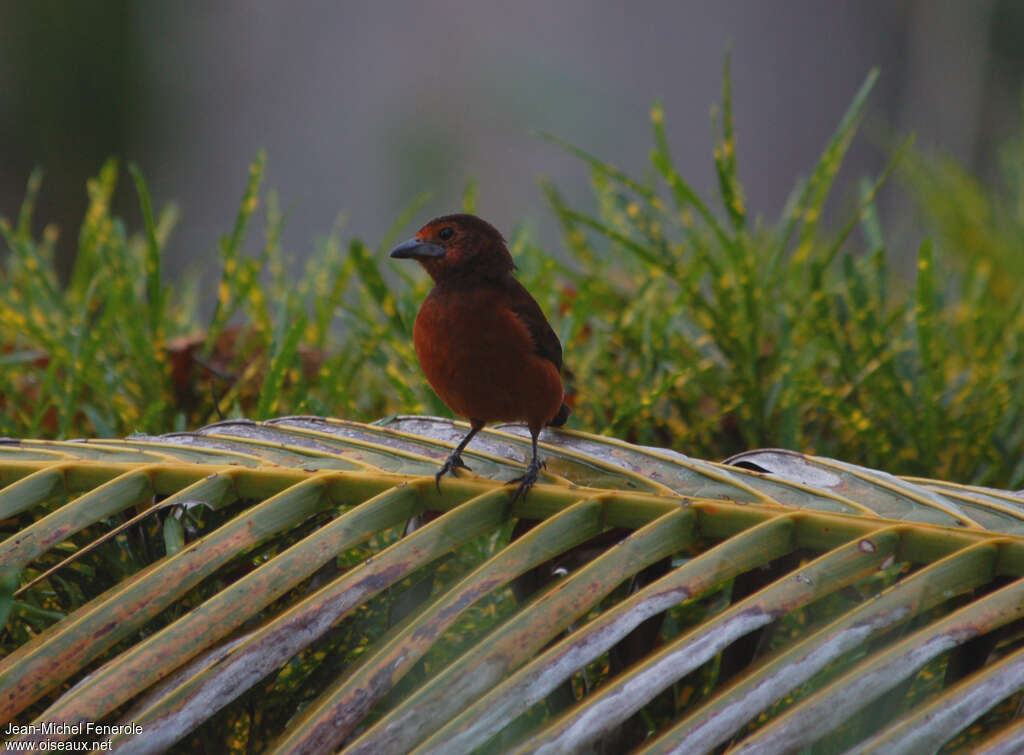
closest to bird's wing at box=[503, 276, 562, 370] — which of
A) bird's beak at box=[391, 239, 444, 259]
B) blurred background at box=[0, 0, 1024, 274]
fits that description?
bird's beak at box=[391, 239, 444, 259]

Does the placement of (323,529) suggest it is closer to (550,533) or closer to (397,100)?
(550,533)

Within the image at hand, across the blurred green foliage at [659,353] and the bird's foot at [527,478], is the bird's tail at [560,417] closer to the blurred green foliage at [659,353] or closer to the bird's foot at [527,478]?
the blurred green foliage at [659,353]

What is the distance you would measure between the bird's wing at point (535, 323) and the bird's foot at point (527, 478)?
1.00ft

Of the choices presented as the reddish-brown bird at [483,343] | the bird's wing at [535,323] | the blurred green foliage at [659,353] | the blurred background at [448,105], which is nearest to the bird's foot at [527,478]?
the reddish-brown bird at [483,343]

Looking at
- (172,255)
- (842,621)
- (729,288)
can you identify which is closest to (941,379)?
(729,288)

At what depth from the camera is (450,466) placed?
1.47 metres

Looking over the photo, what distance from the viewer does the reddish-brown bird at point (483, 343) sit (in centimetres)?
169

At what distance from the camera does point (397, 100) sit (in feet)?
26.2

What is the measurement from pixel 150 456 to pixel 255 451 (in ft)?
0.45

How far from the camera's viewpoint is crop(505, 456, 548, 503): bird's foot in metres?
1.40

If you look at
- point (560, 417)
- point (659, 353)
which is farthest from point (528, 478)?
point (659, 353)

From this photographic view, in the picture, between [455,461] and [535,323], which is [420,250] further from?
[455,461]

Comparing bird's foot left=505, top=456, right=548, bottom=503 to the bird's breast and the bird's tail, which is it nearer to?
the bird's breast

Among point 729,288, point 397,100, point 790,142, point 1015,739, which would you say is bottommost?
point 1015,739
